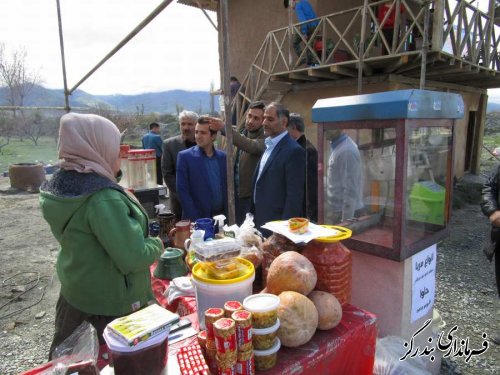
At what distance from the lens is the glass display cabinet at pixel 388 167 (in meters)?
1.82

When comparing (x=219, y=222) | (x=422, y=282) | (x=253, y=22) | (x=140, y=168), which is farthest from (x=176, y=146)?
(x=253, y=22)

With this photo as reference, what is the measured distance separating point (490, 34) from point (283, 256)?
398 inches

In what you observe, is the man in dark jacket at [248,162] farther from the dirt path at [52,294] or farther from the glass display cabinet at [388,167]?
the dirt path at [52,294]

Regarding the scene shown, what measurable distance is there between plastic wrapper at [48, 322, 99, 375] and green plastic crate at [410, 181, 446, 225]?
5.99 ft

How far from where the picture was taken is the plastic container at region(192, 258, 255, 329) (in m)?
1.38

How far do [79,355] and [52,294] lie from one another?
3742mm

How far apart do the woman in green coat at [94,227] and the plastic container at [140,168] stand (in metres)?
2.35

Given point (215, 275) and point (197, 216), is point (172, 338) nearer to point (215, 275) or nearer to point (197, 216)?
point (215, 275)

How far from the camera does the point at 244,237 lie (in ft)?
6.34

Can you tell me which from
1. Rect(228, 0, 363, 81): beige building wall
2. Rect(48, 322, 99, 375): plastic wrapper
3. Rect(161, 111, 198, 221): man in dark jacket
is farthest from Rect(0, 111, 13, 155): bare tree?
Rect(48, 322, 99, 375): plastic wrapper

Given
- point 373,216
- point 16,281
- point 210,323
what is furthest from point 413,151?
point 16,281

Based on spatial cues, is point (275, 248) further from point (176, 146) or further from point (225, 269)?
point (176, 146)

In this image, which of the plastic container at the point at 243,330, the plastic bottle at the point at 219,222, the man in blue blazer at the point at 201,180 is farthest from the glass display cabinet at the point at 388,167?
the man in blue blazer at the point at 201,180

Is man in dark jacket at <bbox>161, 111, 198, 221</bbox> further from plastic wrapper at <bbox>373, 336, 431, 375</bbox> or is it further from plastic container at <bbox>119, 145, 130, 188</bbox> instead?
plastic wrapper at <bbox>373, 336, 431, 375</bbox>
